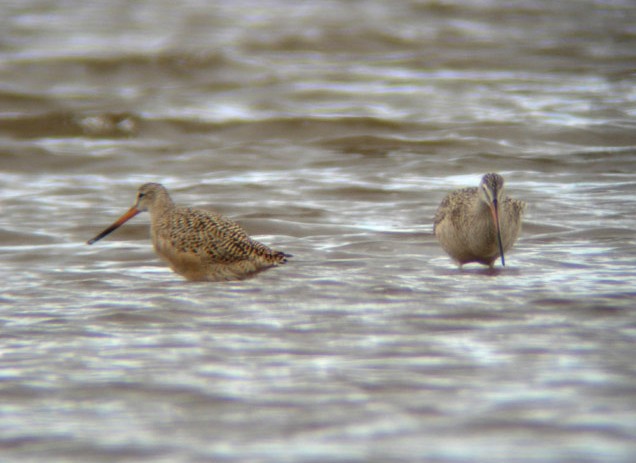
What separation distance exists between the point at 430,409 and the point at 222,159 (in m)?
7.93

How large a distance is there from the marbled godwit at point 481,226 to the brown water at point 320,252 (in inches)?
5.3

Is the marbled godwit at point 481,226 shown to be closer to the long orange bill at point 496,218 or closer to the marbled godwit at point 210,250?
the long orange bill at point 496,218

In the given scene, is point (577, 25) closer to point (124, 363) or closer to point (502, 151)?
point (502, 151)

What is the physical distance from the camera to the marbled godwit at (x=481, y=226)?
6.65 meters

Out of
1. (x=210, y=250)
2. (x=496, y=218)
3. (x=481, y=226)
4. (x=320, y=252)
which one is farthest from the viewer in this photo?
(x=320, y=252)

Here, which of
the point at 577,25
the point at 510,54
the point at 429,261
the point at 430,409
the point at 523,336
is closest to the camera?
the point at 430,409

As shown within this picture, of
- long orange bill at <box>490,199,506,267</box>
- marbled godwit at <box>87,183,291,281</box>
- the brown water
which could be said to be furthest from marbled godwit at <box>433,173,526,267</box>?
marbled godwit at <box>87,183,291,281</box>

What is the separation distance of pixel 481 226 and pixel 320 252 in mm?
1176

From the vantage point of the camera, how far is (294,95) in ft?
49.4

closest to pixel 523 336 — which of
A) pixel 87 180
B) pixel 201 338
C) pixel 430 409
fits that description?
pixel 430 409

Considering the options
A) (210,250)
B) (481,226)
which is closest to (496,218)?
(481,226)

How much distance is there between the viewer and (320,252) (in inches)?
286

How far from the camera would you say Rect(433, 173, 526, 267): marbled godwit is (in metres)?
6.65

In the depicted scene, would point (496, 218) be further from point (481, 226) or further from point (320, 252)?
point (320, 252)
